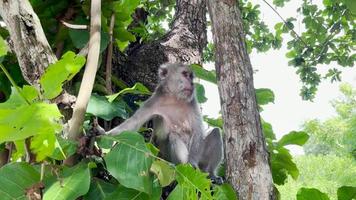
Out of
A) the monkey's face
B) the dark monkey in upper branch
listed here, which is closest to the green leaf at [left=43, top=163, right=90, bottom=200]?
the dark monkey in upper branch

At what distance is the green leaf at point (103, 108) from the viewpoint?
7.04 feet

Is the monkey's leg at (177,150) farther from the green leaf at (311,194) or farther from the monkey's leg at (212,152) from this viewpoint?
the green leaf at (311,194)

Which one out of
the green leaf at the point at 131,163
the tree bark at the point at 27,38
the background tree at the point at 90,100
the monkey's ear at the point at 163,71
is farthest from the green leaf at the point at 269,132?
the tree bark at the point at 27,38

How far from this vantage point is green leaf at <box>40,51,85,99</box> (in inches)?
60.4

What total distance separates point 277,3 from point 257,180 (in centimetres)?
409

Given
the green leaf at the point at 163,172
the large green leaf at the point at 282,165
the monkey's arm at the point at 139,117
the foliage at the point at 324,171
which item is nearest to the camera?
the green leaf at the point at 163,172

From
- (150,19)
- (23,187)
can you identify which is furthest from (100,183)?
(150,19)

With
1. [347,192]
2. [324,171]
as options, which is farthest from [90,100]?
[324,171]

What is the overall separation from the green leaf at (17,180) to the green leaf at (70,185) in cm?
6

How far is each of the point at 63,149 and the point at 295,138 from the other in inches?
43.0

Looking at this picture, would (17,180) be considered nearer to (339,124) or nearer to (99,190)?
(99,190)

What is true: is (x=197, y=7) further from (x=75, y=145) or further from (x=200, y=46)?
(x=75, y=145)

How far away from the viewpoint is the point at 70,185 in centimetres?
157

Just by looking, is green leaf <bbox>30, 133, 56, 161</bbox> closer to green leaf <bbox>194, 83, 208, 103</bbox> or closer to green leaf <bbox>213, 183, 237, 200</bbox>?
green leaf <bbox>213, 183, 237, 200</bbox>
